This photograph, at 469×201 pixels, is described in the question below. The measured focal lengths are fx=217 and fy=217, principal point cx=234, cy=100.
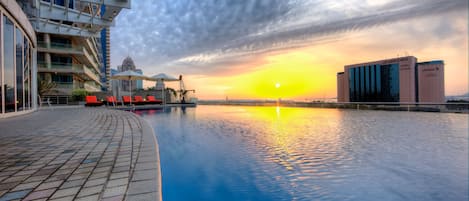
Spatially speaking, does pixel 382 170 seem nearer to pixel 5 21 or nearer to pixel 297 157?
pixel 297 157

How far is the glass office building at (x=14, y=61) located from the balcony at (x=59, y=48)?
13.4 meters

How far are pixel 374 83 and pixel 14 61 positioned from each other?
24.3 m

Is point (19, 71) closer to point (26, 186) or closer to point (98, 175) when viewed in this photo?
point (26, 186)

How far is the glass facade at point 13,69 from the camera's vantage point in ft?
21.1

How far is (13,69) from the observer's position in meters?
7.18

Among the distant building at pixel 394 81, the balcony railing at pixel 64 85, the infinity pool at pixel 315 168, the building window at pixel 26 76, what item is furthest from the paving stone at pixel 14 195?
the balcony railing at pixel 64 85

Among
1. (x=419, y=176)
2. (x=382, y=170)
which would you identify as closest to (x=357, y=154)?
(x=382, y=170)

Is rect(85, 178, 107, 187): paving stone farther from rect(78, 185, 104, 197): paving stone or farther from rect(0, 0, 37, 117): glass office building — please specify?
rect(0, 0, 37, 117): glass office building

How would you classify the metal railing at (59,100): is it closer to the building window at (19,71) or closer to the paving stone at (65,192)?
the building window at (19,71)

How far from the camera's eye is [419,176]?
287cm

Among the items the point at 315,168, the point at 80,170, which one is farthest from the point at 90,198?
the point at 315,168

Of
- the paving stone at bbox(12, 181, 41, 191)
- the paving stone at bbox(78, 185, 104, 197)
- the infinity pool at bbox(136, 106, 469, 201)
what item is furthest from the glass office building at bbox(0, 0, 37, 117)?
the paving stone at bbox(78, 185, 104, 197)

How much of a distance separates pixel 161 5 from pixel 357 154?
926 centimetres

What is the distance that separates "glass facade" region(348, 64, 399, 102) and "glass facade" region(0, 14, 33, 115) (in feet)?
76.1
